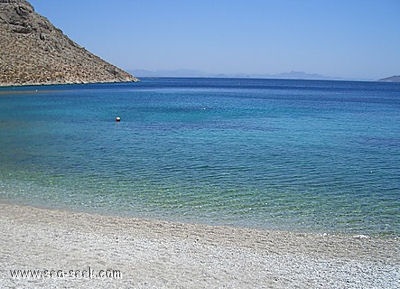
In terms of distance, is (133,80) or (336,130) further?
(133,80)

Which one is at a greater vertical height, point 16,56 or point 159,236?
point 16,56

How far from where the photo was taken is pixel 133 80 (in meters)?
173

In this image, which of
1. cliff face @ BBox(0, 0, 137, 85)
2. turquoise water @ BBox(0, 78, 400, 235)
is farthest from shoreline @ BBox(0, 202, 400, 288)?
cliff face @ BBox(0, 0, 137, 85)

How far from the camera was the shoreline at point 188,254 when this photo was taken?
8531 millimetres

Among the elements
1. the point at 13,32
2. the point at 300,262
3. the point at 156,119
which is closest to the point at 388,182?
the point at 300,262

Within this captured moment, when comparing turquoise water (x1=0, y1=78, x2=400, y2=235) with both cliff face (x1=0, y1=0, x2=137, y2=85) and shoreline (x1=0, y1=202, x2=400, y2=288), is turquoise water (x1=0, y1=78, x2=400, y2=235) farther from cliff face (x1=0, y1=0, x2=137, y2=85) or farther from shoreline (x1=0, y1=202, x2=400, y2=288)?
cliff face (x1=0, y1=0, x2=137, y2=85)

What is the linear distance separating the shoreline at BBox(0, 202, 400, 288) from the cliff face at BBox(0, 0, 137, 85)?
286ft

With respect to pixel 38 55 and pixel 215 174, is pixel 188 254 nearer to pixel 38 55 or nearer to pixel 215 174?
pixel 215 174

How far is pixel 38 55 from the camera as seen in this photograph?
112 meters

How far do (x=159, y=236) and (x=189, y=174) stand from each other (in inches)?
292

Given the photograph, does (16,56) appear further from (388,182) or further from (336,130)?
(388,182)

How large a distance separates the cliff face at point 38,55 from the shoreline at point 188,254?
8731 cm

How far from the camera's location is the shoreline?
853 centimetres

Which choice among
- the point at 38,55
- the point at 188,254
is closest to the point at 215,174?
the point at 188,254
